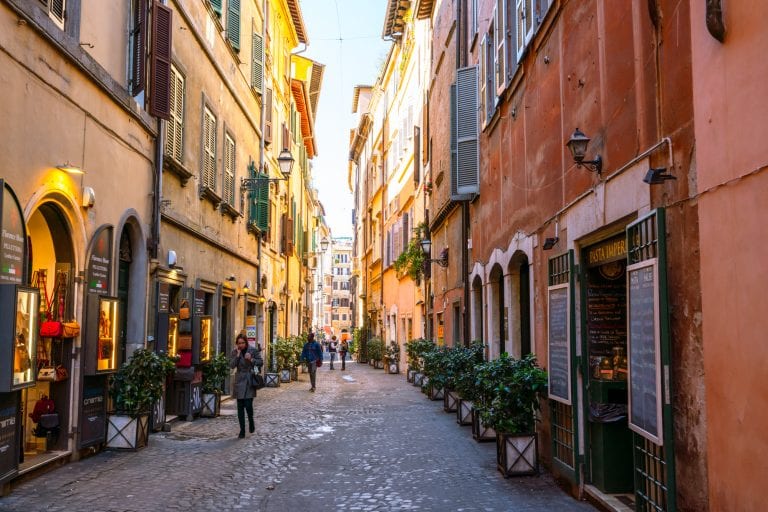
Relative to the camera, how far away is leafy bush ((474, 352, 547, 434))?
337 inches

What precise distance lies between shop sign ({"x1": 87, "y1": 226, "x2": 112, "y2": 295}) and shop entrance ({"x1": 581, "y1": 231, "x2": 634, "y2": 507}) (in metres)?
5.77

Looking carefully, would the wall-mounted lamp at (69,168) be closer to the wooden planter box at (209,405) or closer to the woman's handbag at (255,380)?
the woman's handbag at (255,380)

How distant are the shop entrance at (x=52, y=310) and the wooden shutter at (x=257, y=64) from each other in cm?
1265

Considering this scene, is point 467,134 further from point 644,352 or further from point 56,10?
point 644,352

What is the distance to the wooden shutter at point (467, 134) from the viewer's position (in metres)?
14.7

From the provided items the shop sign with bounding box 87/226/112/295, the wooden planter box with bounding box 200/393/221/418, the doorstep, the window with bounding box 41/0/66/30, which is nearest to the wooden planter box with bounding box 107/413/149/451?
the shop sign with bounding box 87/226/112/295

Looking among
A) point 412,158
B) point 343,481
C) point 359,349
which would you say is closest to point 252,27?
point 412,158

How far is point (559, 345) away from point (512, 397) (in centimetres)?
82

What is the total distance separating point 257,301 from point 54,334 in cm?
1390

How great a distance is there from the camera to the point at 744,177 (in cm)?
440

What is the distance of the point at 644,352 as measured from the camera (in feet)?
19.0

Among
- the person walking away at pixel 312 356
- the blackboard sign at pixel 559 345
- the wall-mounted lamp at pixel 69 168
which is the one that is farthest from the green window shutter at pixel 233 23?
the blackboard sign at pixel 559 345

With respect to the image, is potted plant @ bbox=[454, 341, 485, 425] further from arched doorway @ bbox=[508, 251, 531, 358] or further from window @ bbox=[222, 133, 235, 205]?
window @ bbox=[222, 133, 235, 205]

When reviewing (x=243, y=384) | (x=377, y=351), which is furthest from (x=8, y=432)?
(x=377, y=351)
